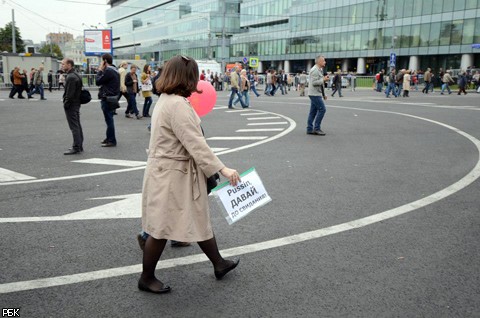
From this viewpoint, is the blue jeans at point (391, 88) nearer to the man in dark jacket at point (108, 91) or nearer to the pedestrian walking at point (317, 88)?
the pedestrian walking at point (317, 88)

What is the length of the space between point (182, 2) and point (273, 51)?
35.1 m

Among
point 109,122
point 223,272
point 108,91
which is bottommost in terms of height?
point 223,272

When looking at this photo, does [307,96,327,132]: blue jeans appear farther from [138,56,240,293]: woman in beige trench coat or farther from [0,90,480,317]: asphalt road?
[138,56,240,293]: woman in beige trench coat

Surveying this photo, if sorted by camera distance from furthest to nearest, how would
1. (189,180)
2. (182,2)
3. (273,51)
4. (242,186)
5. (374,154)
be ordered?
(182,2)
(273,51)
(374,154)
(242,186)
(189,180)

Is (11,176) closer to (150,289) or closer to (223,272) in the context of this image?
(150,289)

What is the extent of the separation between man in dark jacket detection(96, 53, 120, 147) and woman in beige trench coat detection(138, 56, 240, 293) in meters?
7.17

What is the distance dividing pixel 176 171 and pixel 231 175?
40cm

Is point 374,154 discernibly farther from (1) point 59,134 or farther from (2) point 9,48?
(2) point 9,48

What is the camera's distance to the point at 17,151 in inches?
377

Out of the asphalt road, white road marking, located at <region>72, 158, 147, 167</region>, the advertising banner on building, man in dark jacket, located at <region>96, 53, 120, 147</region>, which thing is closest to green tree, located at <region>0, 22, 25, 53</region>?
the advertising banner on building

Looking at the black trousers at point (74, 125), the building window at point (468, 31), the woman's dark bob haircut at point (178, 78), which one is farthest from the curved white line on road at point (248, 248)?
the building window at point (468, 31)

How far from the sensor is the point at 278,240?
4520 millimetres

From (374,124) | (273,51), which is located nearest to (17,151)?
(374,124)

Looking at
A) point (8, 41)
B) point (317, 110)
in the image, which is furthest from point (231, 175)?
point (8, 41)
